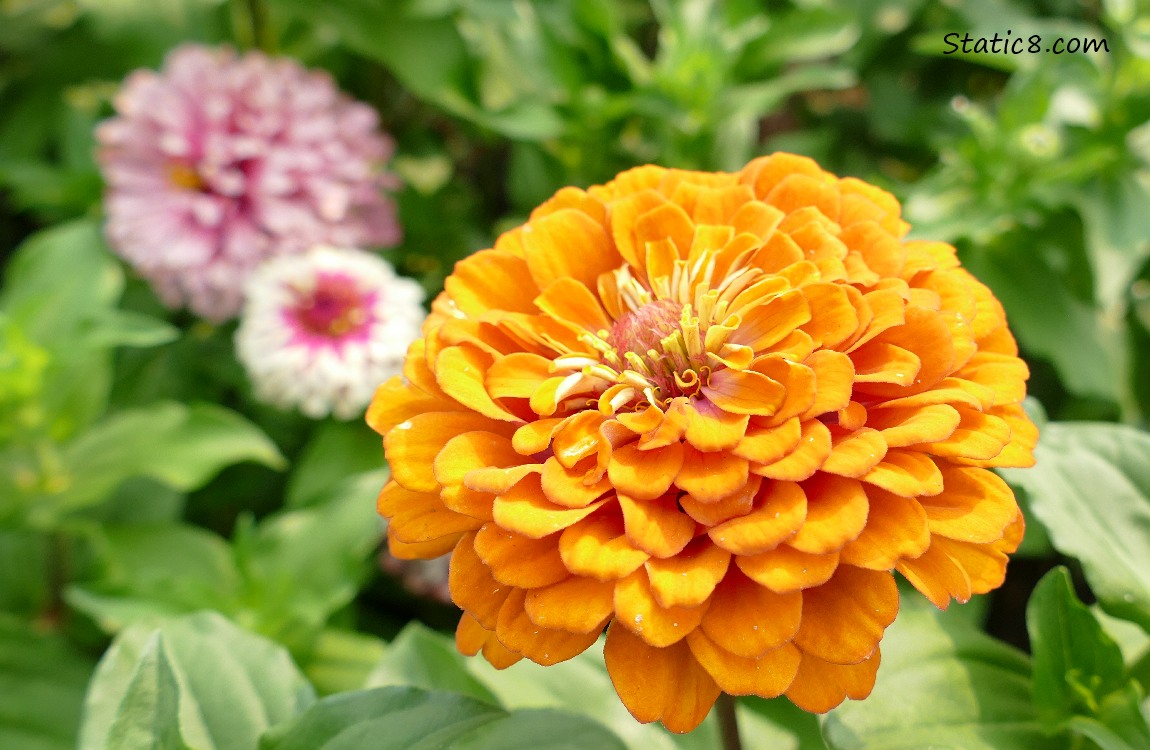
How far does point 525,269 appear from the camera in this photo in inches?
22.0

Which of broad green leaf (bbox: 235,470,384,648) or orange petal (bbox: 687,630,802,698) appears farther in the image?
broad green leaf (bbox: 235,470,384,648)

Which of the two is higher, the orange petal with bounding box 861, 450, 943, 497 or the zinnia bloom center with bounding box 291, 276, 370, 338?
the orange petal with bounding box 861, 450, 943, 497

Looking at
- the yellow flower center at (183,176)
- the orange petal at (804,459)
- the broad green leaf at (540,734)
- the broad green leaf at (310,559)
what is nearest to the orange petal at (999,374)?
the orange petal at (804,459)

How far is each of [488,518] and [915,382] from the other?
23cm

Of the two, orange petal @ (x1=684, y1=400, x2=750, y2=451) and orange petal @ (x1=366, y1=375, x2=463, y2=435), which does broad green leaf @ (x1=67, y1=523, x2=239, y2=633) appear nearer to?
orange petal @ (x1=366, y1=375, x2=463, y2=435)

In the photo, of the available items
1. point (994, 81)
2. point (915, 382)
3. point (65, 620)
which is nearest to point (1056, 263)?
point (994, 81)

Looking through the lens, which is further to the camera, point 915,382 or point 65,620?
point 65,620

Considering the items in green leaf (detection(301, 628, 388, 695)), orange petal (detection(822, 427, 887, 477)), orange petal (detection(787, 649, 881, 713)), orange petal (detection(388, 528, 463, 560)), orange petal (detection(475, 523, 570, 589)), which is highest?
orange petal (detection(822, 427, 887, 477))

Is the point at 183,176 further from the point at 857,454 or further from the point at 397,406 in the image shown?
the point at 857,454

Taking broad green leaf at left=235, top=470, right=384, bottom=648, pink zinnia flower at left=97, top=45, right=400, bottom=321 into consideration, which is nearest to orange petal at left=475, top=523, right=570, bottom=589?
broad green leaf at left=235, top=470, right=384, bottom=648

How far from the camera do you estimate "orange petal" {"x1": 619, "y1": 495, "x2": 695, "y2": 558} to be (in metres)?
0.42

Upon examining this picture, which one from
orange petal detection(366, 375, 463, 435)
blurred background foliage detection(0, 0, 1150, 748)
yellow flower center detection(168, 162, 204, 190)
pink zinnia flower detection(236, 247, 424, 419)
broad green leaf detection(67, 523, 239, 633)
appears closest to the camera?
orange petal detection(366, 375, 463, 435)

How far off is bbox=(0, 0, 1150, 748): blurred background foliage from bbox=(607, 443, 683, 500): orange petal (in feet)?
0.61

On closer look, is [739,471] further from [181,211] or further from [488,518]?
[181,211]
